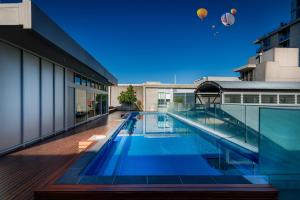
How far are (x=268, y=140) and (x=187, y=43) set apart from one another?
23.3 m

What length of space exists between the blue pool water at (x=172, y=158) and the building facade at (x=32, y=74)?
219 centimetres

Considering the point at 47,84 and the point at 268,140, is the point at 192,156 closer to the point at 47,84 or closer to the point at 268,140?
the point at 268,140

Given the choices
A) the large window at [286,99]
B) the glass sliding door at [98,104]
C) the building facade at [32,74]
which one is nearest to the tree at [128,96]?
the glass sliding door at [98,104]

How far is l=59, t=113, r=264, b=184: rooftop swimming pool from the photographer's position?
116 inches

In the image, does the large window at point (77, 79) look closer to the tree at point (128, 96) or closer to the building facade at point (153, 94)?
the tree at point (128, 96)

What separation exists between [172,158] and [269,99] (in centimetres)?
1126

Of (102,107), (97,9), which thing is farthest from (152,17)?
(102,107)

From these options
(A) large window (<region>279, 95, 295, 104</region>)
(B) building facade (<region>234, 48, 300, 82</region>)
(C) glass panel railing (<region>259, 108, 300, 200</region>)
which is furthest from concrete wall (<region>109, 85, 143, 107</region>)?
(C) glass panel railing (<region>259, 108, 300, 200</region>)

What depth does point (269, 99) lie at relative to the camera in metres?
13.9

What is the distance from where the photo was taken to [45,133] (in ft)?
22.2

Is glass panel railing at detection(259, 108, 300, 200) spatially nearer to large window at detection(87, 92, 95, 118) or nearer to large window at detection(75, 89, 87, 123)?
large window at detection(75, 89, 87, 123)

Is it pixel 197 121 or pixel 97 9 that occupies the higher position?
pixel 97 9

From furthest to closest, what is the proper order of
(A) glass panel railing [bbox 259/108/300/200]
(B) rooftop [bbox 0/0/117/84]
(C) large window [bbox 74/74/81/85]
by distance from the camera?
(C) large window [bbox 74/74/81/85] < (B) rooftop [bbox 0/0/117/84] < (A) glass panel railing [bbox 259/108/300/200]

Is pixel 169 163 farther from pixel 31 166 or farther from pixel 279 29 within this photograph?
pixel 279 29
